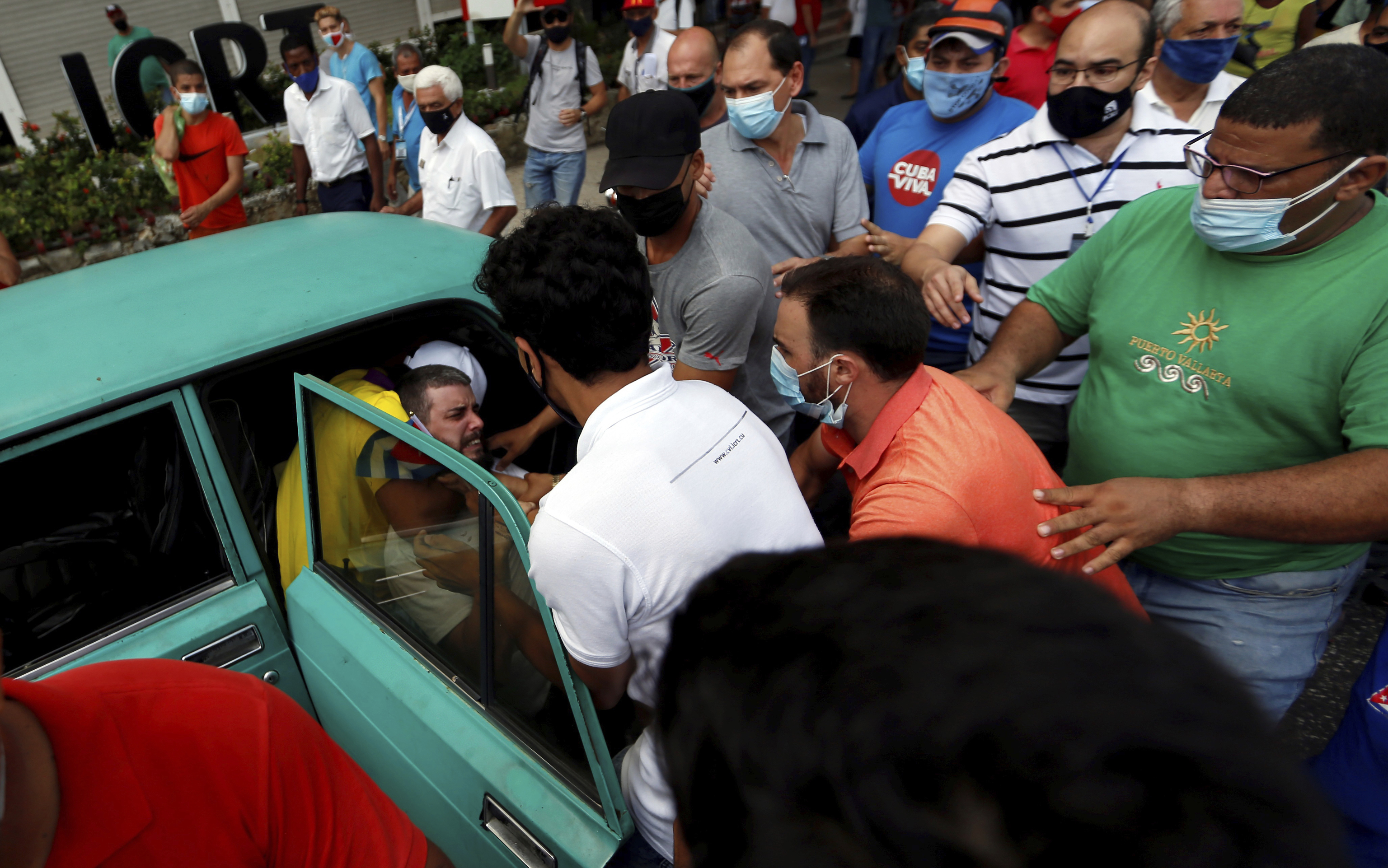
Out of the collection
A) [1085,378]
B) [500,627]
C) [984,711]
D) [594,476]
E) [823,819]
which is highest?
[984,711]

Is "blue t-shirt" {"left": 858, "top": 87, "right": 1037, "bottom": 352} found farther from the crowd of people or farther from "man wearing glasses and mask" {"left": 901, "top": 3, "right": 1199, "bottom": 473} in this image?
"man wearing glasses and mask" {"left": 901, "top": 3, "right": 1199, "bottom": 473}

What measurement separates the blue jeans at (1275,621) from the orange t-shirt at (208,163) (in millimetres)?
6169

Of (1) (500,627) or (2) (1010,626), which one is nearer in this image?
(2) (1010,626)

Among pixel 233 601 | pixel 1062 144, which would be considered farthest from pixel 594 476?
pixel 1062 144

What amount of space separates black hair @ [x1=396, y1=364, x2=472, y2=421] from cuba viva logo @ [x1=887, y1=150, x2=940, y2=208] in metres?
1.94

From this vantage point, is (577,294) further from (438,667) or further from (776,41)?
(776,41)

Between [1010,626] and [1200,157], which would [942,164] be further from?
[1010,626]

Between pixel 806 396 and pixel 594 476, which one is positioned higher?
pixel 594 476

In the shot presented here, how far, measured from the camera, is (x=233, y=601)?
1934mm

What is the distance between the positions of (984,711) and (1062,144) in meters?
2.60

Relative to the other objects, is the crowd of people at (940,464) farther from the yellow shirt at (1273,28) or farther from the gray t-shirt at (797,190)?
the yellow shirt at (1273,28)

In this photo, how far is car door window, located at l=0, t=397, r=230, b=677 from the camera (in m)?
1.91

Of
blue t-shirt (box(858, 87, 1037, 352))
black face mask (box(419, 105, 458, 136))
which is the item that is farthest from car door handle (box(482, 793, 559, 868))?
black face mask (box(419, 105, 458, 136))

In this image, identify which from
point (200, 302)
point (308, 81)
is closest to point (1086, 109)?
point (200, 302)
